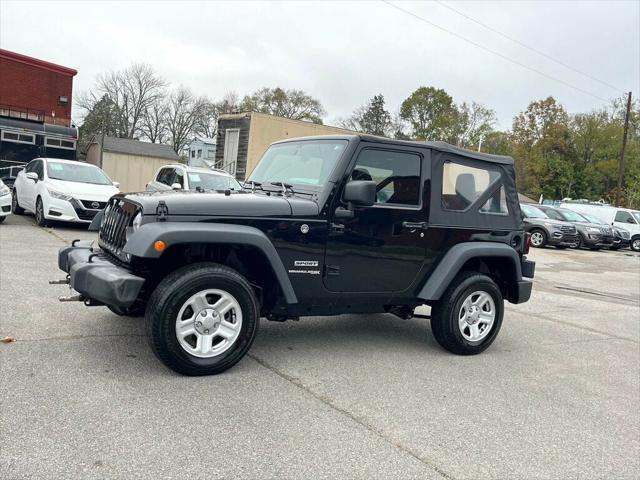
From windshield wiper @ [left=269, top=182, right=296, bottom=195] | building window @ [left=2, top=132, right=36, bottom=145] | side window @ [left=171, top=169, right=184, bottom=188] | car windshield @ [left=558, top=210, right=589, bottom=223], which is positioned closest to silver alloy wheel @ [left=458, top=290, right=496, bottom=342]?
windshield wiper @ [left=269, top=182, right=296, bottom=195]

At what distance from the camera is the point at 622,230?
959 inches

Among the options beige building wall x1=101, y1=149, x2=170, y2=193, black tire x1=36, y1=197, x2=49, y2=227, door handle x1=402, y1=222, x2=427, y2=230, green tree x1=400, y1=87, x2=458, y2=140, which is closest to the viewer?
door handle x1=402, y1=222, x2=427, y2=230

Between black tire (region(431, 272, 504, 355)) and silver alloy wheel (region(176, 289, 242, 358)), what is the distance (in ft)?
6.62

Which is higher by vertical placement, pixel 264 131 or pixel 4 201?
pixel 264 131

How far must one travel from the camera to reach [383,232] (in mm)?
4641

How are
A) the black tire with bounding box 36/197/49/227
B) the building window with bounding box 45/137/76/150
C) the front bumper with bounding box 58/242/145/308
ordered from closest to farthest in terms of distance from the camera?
1. the front bumper with bounding box 58/242/145/308
2. the black tire with bounding box 36/197/49/227
3. the building window with bounding box 45/137/76/150

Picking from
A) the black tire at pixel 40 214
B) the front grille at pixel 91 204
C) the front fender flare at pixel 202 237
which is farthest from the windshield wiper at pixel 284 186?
the black tire at pixel 40 214

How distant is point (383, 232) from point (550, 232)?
1763cm

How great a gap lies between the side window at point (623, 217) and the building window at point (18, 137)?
24166 mm

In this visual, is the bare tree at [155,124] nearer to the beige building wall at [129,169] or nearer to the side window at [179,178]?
the beige building wall at [129,169]

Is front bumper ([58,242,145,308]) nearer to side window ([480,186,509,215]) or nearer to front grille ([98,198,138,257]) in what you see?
front grille ([98,198,138,257])

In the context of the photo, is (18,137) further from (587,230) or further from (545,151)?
(545,151)

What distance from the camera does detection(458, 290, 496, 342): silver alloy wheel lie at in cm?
516

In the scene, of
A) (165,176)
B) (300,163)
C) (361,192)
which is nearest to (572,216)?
(165,176)
